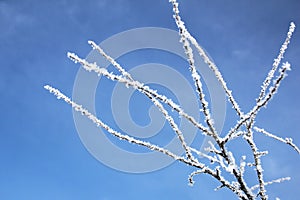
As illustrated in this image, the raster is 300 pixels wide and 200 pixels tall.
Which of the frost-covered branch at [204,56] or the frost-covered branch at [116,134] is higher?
the frost-covered branch at [204,56]

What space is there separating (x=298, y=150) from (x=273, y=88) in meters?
1.92

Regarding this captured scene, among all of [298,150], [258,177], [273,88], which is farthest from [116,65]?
[298,150]

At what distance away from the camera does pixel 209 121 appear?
2184mm

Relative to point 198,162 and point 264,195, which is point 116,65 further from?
point 264,195

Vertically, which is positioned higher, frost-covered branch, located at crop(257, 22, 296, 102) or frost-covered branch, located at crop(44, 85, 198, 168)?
frost-covered branch, located at crop(257, 22, 296, 102)

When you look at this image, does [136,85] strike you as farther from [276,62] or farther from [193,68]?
[276,62]

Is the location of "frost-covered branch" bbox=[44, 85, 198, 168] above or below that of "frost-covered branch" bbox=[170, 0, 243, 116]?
below

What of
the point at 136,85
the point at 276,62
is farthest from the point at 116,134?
the point at 276,62

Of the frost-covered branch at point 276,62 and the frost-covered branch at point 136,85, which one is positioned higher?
the frost-covered branch at point 276,62

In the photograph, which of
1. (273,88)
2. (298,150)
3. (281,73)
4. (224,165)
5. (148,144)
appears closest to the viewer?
(281,73)

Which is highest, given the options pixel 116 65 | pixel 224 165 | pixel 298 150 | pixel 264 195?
pixel 298 150

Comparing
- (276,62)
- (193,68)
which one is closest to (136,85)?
(193,68)

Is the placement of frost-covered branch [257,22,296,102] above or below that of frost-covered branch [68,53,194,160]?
above

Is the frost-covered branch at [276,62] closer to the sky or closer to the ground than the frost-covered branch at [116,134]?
closer to the sky
